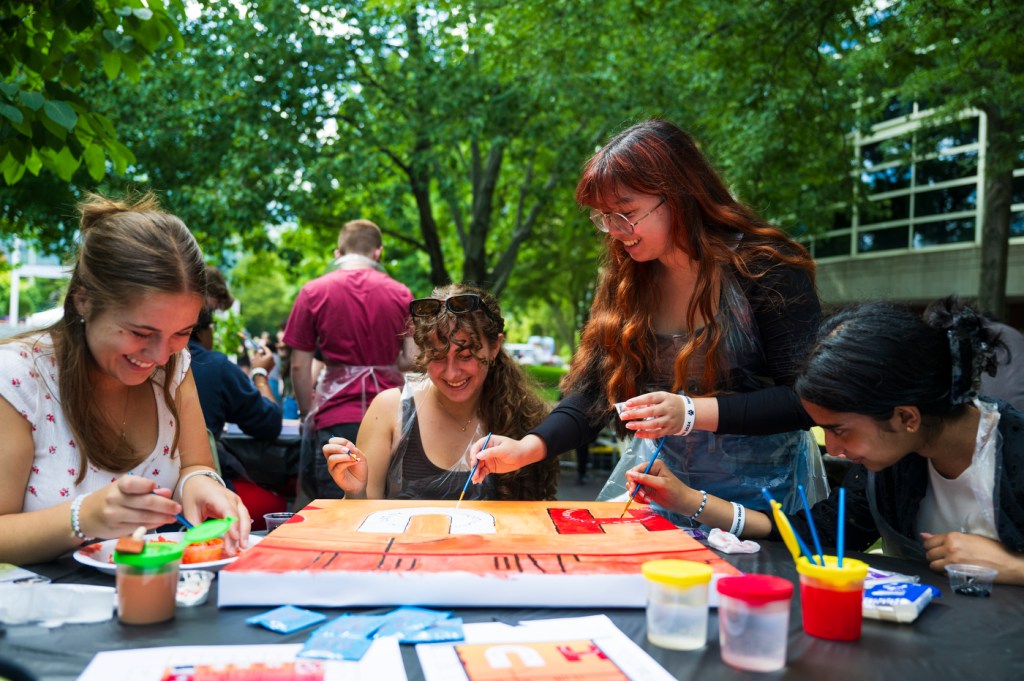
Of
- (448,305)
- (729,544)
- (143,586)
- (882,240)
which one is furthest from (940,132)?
(143,586)

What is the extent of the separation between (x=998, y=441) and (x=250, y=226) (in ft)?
28.5

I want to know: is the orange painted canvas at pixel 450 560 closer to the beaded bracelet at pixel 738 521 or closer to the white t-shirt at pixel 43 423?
the beaded bracelet at pixel 738 521

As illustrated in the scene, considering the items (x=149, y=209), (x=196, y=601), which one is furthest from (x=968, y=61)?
(x=196, y=601)

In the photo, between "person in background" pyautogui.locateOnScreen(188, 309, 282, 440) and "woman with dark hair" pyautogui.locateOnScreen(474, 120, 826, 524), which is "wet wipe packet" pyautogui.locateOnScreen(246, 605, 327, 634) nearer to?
"woman with dark hair" pyautogui.locateOnScreen(474, 120, 826, 524)

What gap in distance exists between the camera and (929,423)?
1803mm

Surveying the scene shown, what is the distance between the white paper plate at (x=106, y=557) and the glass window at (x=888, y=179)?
17135 mm

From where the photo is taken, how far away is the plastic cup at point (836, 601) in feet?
4.18

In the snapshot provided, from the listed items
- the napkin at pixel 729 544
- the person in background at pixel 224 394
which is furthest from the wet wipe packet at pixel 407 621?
the person in background at pixel 224 394

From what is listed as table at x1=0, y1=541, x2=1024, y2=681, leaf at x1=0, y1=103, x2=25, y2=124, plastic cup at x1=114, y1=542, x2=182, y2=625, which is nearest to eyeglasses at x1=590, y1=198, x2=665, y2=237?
table at x1=0, y1=541, x2=1024, y2=681

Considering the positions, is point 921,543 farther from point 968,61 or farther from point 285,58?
point 285,58

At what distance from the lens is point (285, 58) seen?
921cm

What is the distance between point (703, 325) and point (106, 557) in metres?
1.44

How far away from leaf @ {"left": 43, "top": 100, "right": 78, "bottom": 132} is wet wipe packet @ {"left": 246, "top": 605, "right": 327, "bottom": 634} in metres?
2.03

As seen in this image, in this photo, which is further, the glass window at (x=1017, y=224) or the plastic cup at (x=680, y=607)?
the glass window at (x=1017, y=224)
